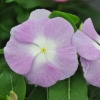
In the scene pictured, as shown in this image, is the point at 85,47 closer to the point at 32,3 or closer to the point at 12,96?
the point at 12,96

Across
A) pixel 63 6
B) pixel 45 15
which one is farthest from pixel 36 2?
pixel 45 15

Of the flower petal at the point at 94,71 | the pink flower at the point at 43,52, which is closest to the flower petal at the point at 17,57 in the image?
the pink flower at the point at 43,52

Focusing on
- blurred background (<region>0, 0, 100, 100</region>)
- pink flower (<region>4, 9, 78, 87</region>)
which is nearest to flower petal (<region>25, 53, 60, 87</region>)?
pink flower (<region>4, 9, 78, 87</region>)

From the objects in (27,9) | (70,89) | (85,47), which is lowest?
(27,9)

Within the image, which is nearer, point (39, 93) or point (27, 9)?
point (39, 93)

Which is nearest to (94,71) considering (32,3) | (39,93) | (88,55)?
(88,55)

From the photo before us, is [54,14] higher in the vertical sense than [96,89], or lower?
higher

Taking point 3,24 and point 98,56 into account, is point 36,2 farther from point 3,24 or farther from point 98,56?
point 98,56
